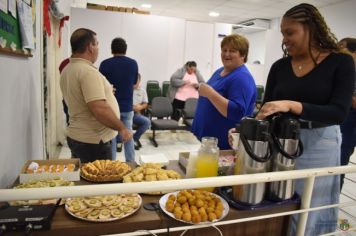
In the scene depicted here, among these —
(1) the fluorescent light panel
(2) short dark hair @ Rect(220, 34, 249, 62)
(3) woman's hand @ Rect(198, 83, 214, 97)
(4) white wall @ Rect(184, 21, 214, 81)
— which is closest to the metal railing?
(3) woman's hand @ Rect(198, 83, 214, 97)

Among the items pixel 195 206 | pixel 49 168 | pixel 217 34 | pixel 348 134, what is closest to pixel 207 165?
pixel 195 206

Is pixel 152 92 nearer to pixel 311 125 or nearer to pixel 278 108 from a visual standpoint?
pixel 311 125

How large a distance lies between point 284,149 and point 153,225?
0.55 meters

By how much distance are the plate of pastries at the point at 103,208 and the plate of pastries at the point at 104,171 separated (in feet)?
0.69

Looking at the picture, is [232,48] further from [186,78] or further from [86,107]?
[186,78]

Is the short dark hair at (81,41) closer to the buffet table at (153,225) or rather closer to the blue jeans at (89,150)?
the blue jeans at (89,150)

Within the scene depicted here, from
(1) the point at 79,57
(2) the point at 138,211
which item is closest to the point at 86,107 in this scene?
(1) the point at 79,57

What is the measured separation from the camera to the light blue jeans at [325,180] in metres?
1.19

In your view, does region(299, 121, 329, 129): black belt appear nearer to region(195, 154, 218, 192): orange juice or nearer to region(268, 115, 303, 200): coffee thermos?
region(268, 115, 303, 200): coffee thermos

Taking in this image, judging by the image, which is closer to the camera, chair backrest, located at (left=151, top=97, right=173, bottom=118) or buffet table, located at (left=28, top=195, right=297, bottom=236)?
buffet table, located at (left=28, top=195, right=297, bottom=236)

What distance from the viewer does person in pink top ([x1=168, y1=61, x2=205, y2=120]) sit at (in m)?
4.99

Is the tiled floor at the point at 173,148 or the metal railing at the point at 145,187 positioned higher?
the metal railing at the point at 145,187

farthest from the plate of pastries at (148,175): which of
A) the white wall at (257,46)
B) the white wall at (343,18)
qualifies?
the white wall at (257,46)

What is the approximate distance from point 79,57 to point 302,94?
130cm
